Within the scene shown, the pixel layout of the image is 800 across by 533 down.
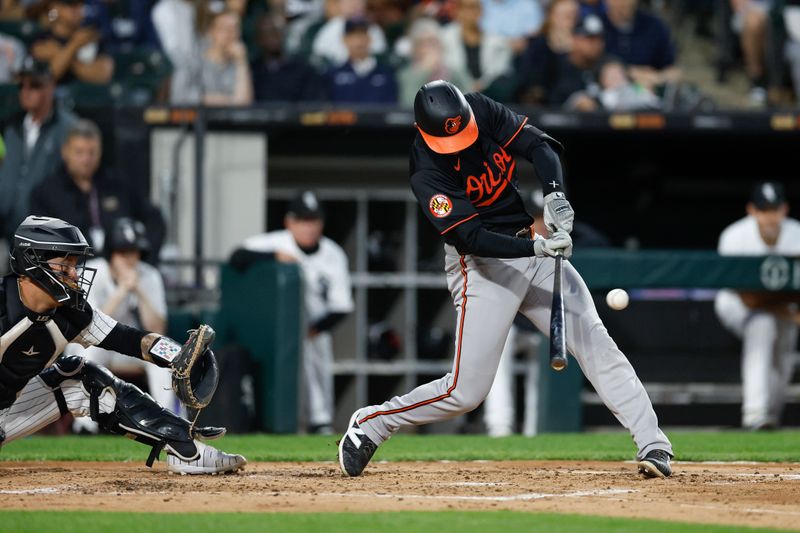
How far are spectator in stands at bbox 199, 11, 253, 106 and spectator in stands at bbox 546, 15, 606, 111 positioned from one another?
2.33 m

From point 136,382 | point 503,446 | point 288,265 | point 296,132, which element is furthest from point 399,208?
point 503,446

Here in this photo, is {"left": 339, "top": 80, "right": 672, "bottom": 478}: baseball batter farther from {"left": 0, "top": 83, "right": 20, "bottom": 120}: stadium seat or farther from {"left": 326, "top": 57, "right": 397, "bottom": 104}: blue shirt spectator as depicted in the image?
{"left": 0, "top": 83, "right": 20, "bottom": 120}: stadium seat

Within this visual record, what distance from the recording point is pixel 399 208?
34.7 feet

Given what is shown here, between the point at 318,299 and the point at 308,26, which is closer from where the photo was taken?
the point at 318,299

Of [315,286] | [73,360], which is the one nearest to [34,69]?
[315,286]

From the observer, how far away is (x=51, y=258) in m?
5.20

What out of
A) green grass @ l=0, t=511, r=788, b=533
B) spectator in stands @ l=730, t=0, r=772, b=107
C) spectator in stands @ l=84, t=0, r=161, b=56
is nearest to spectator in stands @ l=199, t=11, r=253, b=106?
spectator in stands @ l=84, t=0, r=161, b=56

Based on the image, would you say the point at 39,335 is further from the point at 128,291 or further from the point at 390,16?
the point at 390,16

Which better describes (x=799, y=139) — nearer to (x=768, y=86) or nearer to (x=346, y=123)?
(x=768, y=86)

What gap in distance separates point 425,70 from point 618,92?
1.48m

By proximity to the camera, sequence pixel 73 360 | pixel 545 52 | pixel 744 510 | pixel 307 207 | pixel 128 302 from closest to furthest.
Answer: pixel 744 510, pixel 73 360, pixel 128 302, pixel 307 207, pixel 545 52

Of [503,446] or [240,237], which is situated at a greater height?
[240,237]

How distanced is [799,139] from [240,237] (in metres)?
4.36

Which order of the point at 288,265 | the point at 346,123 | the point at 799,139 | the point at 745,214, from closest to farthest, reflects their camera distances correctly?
the point at 288,265
the point at 346,123
the point at 799,139
the point at 745,214
